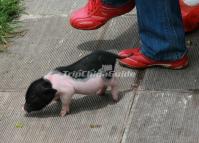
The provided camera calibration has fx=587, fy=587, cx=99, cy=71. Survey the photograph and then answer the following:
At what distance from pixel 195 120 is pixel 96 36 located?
159 cm

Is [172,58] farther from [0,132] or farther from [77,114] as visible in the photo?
[0,132]

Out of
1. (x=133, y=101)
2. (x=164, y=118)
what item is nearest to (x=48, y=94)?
(x=133, y=101)

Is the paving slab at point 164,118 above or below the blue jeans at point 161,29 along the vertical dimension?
below

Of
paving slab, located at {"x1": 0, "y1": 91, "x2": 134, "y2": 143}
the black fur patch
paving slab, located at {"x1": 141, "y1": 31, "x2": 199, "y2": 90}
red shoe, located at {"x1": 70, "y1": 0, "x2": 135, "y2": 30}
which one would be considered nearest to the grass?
red shoe, located at {"x1": 70, "y1": 0, "x2": 135, "y2": 30}

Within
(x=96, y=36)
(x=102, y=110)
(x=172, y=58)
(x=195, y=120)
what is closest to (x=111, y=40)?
(x=96, y=36)

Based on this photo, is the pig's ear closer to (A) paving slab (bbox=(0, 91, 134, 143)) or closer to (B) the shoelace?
(A) paving slab (bbox=(0, 91, 134, 143))

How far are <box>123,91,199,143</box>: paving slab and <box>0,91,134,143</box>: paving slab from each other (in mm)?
88

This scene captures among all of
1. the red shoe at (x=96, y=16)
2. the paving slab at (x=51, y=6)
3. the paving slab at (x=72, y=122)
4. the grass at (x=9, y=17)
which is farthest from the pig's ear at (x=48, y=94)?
the paving slab at (x=51, y=6)

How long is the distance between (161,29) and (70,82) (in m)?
0.89

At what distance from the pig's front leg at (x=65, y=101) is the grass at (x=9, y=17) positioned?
1.40 meters

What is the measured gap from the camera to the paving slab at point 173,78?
4.43m

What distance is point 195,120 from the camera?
401 centimetres

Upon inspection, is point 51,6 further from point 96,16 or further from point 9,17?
point 96,16

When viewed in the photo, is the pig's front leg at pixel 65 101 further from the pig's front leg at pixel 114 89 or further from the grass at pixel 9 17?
the grass at pixel 9 17
